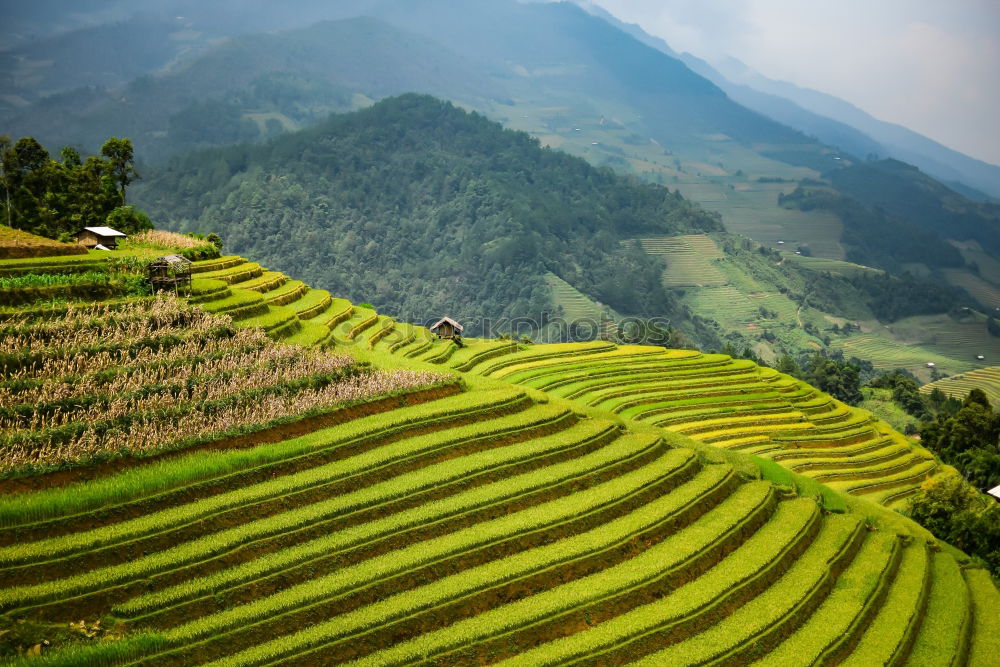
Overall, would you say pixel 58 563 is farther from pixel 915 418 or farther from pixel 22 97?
pixel 22 97

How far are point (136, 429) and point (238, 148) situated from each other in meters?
97.0

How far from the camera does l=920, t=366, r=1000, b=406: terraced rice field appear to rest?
197ft

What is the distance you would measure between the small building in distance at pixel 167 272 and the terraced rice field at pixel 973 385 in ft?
181

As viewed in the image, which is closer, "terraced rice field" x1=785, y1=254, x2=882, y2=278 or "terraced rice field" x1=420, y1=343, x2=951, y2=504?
"terraced rice field" x1=420, y1=343, x2=951, y2=504

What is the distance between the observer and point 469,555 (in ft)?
41.2

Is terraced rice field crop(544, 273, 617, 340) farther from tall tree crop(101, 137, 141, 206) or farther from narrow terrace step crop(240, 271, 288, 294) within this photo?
narrow terrace step crop(240, 271, 288, 294)

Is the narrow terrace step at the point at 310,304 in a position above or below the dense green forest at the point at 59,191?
below

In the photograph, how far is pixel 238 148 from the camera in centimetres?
10306

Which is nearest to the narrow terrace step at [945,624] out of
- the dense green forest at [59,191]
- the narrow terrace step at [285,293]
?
the narrow terrace step at [285,293]

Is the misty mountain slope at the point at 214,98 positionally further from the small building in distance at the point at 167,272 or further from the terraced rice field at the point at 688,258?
the small building in distance at the point at 167,272

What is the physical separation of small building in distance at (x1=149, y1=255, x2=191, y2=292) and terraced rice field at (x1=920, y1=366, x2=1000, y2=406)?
5510 centimetres

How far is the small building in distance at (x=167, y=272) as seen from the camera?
17.6m

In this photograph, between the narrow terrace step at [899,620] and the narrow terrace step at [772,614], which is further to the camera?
the narrow terrace step at [899,620]

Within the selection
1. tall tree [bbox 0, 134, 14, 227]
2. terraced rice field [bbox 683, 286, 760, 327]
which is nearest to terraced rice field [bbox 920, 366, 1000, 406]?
terraced rice field [bbox 683, 286, 760, 327]
